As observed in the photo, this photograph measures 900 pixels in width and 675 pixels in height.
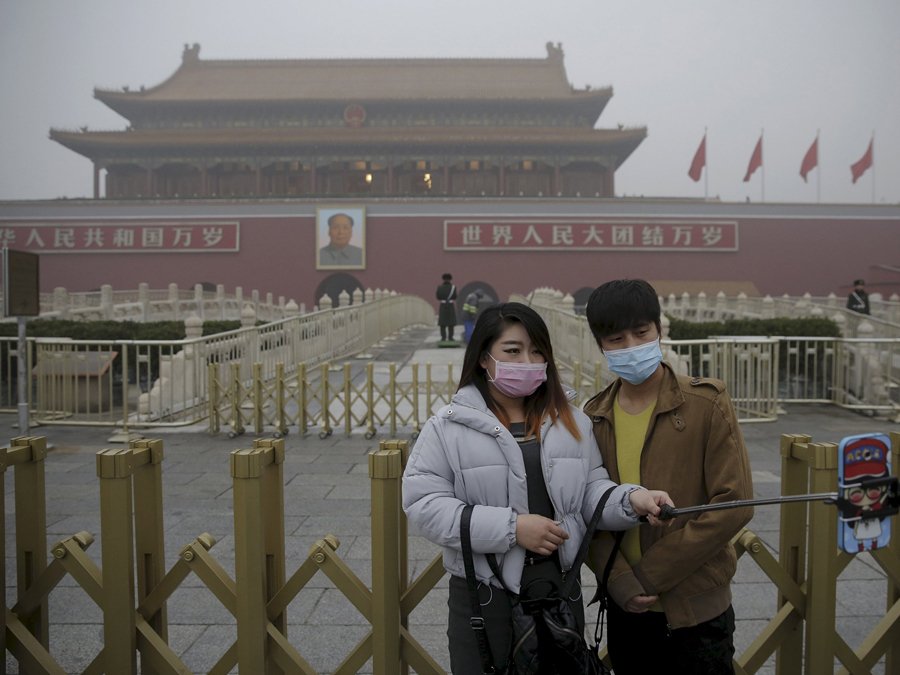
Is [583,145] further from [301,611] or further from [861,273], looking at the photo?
[301,611]

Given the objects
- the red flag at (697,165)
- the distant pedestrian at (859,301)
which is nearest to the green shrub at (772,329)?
the distant pedestrian at (859,301)

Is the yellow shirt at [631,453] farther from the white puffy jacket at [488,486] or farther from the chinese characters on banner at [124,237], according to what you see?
the chinese characters on banner at [124,237]

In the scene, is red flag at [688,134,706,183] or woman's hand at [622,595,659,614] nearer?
woman's hand at [622,595,659,614]

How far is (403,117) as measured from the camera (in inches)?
1300

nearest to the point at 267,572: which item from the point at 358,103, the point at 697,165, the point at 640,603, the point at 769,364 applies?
the point at 640,603

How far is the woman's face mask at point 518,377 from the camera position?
1944 millimetres

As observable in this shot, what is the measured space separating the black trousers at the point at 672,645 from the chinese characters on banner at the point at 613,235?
2597cm

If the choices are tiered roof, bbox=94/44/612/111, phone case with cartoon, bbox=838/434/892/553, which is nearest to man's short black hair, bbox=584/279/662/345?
phone case with cartoon, bbox=838/434/892/553

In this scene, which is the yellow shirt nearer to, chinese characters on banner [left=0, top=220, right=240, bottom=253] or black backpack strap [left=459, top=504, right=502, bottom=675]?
black backpack strap [left=459, top=504, right=502, bottom=675]

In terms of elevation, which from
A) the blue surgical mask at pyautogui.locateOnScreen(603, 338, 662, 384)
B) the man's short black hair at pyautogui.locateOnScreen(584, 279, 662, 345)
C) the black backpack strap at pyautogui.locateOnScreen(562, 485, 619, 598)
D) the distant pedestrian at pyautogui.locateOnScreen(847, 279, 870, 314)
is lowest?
the black backpack strap at pyautogui.locateOnScreen(562, 485, 619, 598)

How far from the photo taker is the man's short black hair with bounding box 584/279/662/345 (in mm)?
1932

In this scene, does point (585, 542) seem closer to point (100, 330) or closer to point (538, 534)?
point (538, 534)

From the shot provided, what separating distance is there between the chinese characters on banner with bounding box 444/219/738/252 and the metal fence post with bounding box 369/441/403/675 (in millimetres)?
25880

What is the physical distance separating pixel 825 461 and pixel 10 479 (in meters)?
5.44
